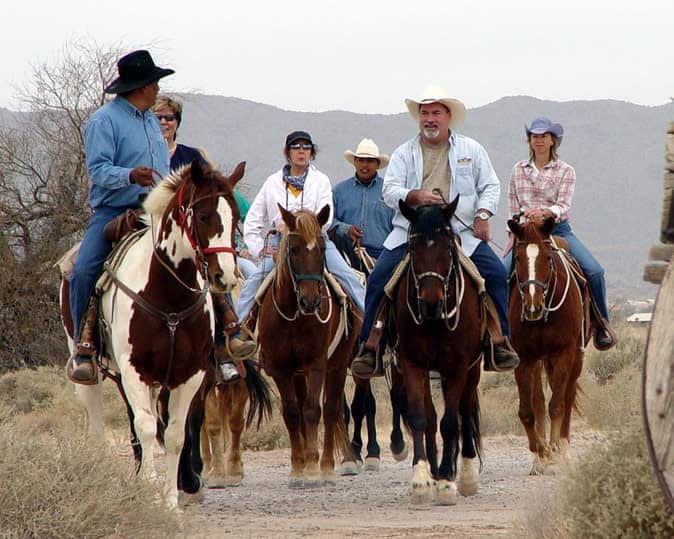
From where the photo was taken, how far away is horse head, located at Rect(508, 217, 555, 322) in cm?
1248

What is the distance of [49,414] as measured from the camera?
18828mm

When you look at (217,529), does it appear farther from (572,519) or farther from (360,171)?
(360,171)

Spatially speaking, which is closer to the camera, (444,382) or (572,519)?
(572,519)

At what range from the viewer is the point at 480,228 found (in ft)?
37.0

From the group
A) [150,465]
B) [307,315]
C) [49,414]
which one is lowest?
[49,414]

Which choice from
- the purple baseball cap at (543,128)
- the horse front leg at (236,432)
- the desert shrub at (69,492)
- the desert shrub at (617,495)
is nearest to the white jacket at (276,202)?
the horse front leg at (236,432)

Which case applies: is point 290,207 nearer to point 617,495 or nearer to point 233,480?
point 233,480

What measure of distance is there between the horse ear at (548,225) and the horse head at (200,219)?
4.03 meters

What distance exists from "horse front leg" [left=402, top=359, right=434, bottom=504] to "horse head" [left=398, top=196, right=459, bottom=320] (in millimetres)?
574

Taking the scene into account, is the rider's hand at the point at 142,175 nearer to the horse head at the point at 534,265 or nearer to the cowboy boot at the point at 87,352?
the cowboy boot at the point at 87,352

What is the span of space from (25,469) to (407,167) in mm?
5188

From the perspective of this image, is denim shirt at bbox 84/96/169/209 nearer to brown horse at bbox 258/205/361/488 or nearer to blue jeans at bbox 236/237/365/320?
brown horse at bbox 258/205/361/488

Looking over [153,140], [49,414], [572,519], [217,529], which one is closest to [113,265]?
[153,140]

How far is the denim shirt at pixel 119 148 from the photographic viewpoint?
32.5 ft
